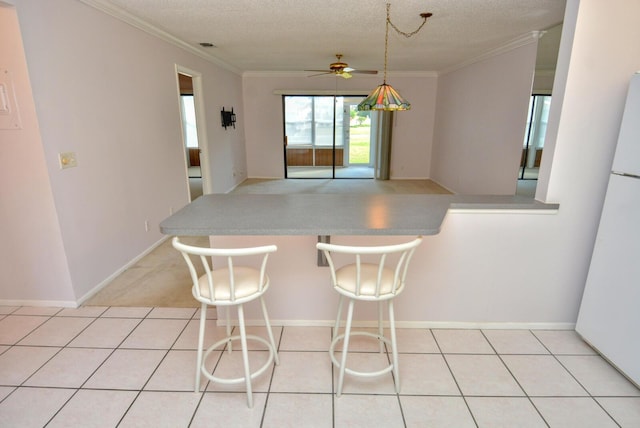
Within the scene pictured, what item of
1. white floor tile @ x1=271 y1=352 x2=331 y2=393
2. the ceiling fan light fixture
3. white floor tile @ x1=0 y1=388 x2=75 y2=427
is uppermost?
the ceiling fan light fixture

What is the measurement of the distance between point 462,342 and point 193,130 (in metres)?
8.21

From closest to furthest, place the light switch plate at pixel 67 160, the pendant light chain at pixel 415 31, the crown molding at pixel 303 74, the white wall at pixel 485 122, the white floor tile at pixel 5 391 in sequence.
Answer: the white floor tile at pixel 5 391
the light switch plate at pixel 67 160
the pendant light chain at pixel 415 31
the white wall at pixel 485 122
the crown molding at pixel 303 74

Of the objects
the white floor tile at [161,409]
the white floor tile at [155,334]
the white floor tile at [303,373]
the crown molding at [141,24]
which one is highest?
the crown molding at [141,24]

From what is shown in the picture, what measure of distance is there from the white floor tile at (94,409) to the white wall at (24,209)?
1.12m

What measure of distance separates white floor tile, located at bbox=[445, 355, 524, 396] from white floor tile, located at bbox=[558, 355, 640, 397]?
15.3 inches

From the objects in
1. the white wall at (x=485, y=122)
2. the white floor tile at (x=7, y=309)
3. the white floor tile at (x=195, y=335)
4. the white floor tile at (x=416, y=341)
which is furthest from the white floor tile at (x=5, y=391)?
the white wall at (x=485, y=122)

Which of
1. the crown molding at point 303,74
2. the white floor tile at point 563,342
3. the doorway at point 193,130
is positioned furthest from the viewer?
the crown molding at point 303,74

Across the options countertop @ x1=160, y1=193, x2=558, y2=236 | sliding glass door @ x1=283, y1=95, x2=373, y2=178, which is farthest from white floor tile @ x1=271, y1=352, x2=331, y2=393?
sliding glass door @ x1=283, y1=95, x2=373, y2=178

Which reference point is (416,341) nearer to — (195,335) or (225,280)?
(225,280)

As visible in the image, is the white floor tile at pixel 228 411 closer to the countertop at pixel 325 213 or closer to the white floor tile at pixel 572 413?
the countertop at pixel 325 213

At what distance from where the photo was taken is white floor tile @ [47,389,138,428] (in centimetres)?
163

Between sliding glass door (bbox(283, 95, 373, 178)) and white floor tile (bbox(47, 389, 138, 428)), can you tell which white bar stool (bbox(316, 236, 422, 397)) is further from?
sliding glass door (bbox(283, 95, 373, 178))

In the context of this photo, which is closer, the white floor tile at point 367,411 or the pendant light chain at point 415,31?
the white floor tile at point 367,411

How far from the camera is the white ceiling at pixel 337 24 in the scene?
2.98 m
